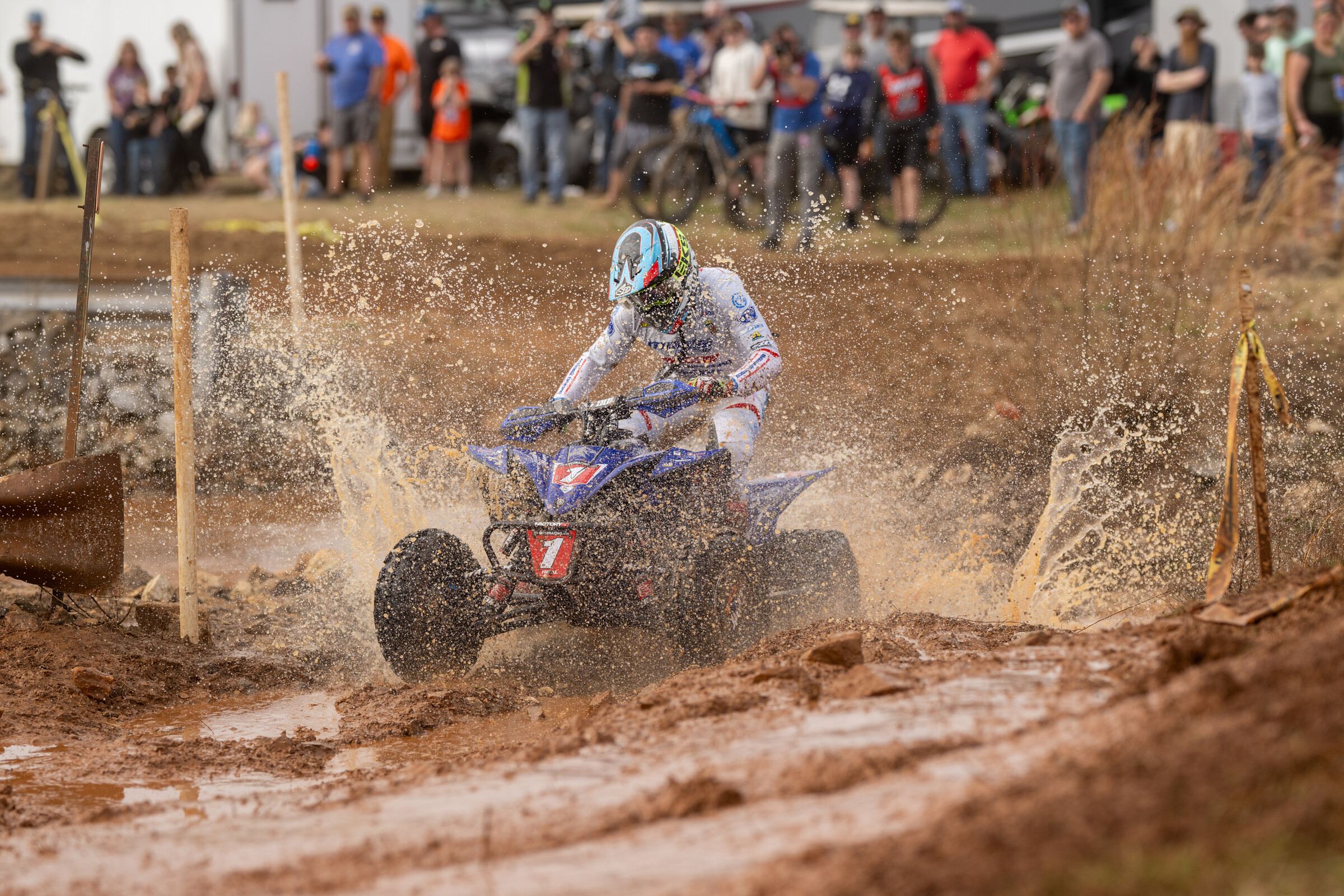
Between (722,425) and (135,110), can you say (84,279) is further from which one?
(135,110)

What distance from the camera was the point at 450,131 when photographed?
16516mm

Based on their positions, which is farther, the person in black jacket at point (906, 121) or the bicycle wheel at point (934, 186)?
the bicycle wheel at point (934, 186)

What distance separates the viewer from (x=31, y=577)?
6.15m

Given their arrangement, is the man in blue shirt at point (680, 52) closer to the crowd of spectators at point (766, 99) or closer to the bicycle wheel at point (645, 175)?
the crowd of spectators at point (766, 99)

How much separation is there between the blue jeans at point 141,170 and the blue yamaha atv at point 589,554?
13.9 m

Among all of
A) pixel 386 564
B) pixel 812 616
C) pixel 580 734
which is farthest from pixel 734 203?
pixel 580 734

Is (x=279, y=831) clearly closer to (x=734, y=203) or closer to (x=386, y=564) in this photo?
(x=386, y=564)

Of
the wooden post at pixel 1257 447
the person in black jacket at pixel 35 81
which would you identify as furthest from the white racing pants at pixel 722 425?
the person in black jacket at pixel 35 81

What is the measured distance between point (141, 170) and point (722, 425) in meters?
14.4

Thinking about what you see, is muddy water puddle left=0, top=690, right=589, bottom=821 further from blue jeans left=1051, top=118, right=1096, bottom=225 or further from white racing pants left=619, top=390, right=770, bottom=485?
blue jeans left=1051, top=118, right=1096, bottom=225

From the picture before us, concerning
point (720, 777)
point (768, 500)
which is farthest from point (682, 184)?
point (720, 777)

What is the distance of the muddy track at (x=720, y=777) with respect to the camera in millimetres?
2947

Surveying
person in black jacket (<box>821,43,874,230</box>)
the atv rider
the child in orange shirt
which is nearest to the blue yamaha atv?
the atv rider

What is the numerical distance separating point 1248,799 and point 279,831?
2513mm
